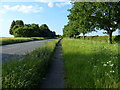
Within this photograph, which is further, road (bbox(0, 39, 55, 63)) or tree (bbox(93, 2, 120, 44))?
tree (bbox(93, 2, 120, 44))

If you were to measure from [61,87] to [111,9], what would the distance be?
19298 millimetres

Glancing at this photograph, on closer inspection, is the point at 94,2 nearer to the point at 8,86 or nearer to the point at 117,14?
the point at 117,14

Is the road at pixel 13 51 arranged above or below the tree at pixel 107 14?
below

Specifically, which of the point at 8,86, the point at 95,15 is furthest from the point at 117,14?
the point at 8,86

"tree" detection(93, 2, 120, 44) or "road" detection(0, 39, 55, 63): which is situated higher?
"tree" detection(93, 2, 120, 44)

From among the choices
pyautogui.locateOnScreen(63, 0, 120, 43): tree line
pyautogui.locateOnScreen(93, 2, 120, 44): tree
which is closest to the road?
pyautogui.locateOnScreen(63, 0, 120, 43): tree line

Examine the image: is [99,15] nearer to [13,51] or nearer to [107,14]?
[107,14]

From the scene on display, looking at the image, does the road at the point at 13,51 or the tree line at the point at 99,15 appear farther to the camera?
the tree line at the point at 99,15

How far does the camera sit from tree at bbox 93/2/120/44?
73.8ft

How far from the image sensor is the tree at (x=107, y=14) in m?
22.5

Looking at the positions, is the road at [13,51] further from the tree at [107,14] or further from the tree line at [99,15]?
the tree at [107,14]

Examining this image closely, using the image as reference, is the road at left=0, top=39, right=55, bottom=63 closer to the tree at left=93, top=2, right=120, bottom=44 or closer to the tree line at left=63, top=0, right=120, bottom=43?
the tree line at left=63, top=0, right=120, bottom=43

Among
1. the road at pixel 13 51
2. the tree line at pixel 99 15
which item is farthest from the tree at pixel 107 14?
the road at pixel 13 51

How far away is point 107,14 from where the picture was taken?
23750 mm
